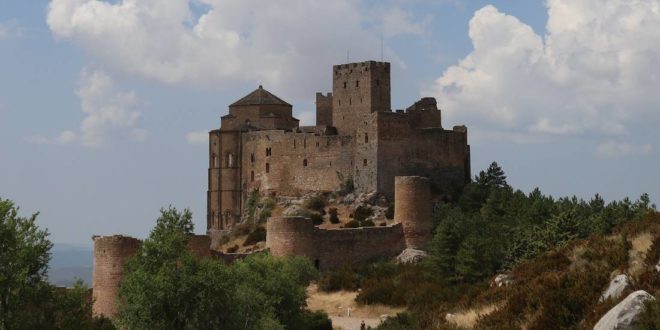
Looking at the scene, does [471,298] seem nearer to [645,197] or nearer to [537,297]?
[537,297]

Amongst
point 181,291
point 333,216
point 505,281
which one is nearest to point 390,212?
point 333,216

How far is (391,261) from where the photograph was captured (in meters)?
52.9

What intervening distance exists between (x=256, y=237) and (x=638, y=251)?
136 ft

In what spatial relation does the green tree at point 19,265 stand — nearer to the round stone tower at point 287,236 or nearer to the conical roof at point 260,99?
the round stone tower at point 287,236

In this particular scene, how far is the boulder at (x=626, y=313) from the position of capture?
16.4 m

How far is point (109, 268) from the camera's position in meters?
40.0

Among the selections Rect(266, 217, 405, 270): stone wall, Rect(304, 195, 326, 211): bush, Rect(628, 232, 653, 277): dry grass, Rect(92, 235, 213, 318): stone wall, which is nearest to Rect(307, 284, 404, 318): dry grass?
Rect(266, 217, 405, 270): stone wall

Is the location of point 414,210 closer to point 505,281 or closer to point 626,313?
point 505,281

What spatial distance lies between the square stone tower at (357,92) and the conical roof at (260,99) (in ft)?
15.7

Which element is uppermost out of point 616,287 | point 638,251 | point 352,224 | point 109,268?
point 352,224

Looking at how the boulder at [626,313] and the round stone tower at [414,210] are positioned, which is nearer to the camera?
the boulder at [626,313]

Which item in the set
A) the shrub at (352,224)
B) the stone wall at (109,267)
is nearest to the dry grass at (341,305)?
the stone wall at (109,267)

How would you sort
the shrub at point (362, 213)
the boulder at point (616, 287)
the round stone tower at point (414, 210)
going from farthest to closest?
the shrub at point (362, 213)
the round stone tower at point (414, 210)
the boulder at point (616, 287)

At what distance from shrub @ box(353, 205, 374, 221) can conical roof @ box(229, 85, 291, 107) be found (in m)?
11.3
